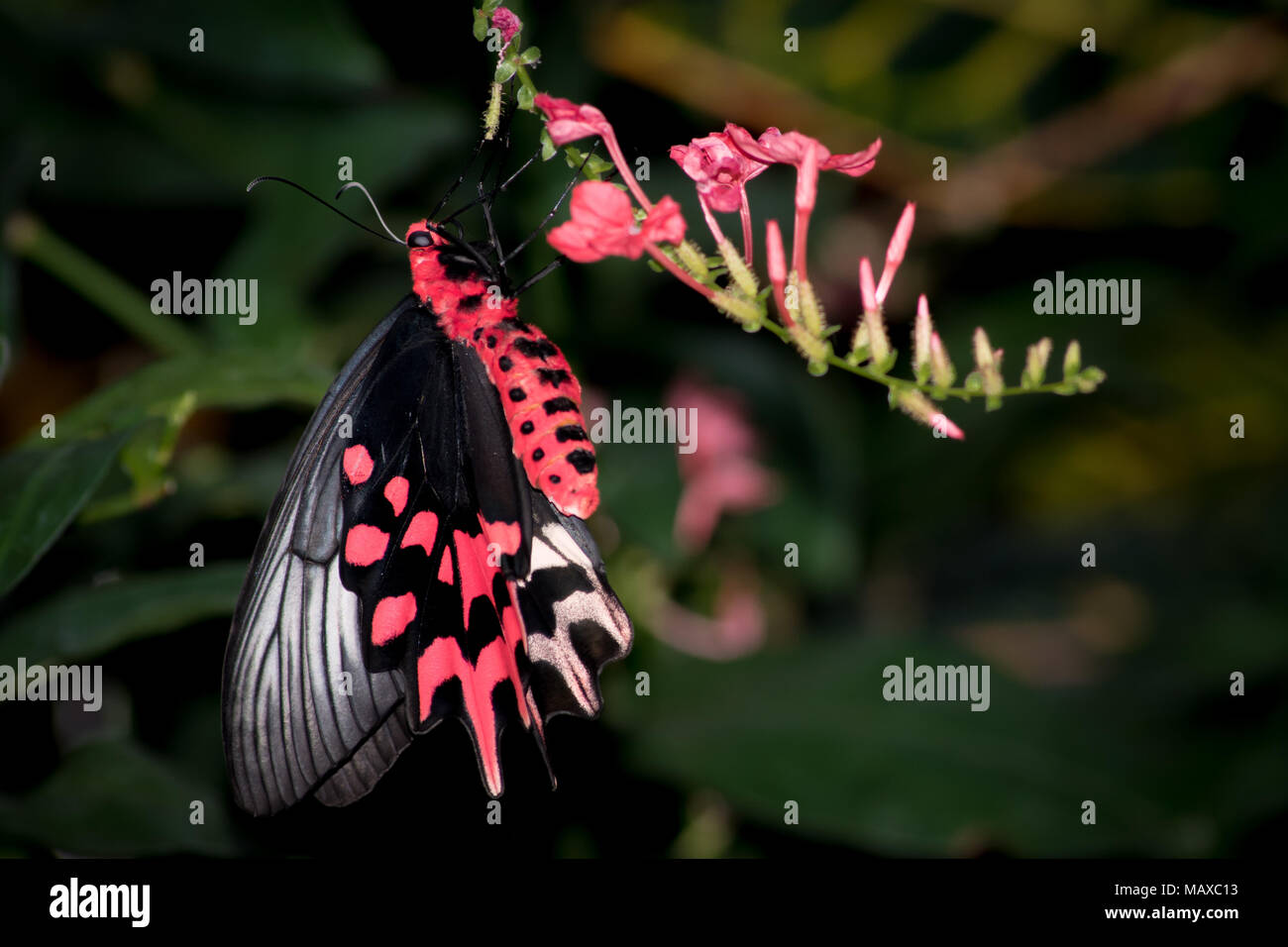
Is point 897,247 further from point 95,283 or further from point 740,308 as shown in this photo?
point 95,283

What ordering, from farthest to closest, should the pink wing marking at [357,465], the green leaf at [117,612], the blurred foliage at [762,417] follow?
the blurred foliage at [762,417] < the green leaf at [117,612] < the pink wing marking at [357,465]

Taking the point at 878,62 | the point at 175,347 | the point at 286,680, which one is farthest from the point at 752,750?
the point at 878,62

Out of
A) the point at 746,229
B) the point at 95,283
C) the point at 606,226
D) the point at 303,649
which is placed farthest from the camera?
the point at 95,283

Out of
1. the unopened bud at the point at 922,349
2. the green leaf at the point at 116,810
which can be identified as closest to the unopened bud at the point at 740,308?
the unopened bud at the point at 922,349

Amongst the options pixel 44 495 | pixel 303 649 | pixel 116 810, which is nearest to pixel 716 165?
pixel 303 649

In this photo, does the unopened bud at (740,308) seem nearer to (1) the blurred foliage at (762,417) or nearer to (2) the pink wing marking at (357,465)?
(2) the pink wing marking at (357,465)
